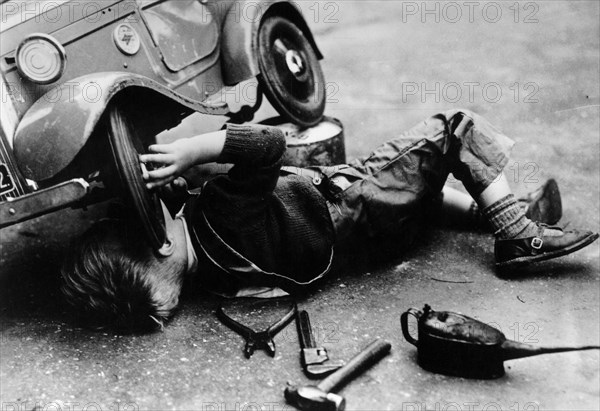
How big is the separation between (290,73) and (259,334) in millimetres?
1672

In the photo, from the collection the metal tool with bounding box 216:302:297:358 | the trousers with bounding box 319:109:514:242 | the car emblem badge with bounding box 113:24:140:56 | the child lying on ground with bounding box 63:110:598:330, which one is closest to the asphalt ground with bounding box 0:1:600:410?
the metal tool with bounding box 216:302:297:358

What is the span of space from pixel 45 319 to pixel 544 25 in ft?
14.2

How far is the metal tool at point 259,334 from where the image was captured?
2.23 m

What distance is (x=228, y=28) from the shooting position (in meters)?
3.28


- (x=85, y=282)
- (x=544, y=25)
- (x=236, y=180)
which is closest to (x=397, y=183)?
(x=236, y=180)

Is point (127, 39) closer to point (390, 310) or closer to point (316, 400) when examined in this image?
point (390, 310)

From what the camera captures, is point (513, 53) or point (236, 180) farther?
point (513, 53)

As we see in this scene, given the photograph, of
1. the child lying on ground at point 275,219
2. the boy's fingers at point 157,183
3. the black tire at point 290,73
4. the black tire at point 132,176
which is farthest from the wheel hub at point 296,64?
the boy's fingers at point 157,183

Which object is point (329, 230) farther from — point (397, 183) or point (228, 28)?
point (228, 28)

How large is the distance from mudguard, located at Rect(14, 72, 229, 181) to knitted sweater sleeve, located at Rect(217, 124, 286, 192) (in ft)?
1.27

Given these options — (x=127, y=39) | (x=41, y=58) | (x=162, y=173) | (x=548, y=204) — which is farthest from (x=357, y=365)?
(x=127, y=39)

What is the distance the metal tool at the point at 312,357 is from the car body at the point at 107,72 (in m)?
0.82

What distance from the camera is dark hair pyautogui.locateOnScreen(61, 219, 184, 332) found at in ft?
7.17

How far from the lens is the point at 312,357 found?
214 centimetres
